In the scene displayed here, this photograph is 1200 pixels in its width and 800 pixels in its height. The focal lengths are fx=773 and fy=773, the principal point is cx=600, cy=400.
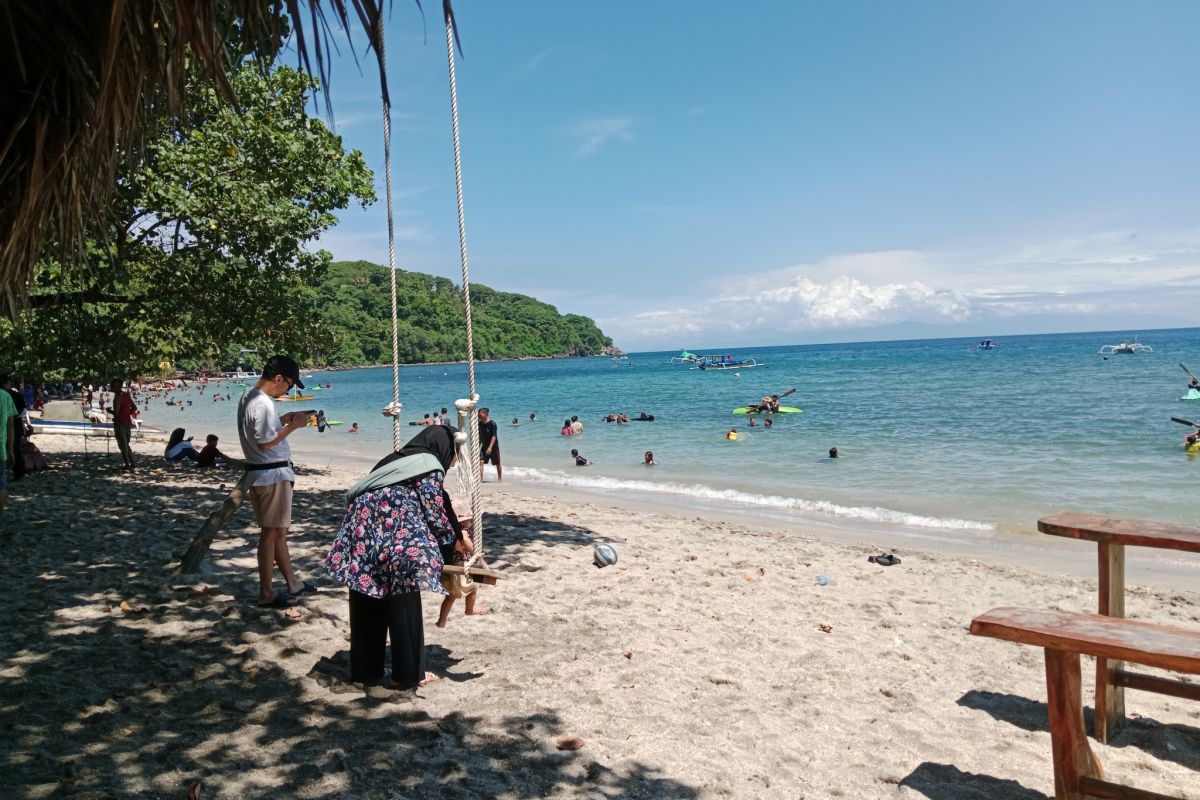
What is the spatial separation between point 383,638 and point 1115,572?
4.05m

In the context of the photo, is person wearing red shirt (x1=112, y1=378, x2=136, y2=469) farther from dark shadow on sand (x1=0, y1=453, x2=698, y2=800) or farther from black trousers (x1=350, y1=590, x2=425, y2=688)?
black trousers (x1=350, y1=590, x2=425, y2=688)

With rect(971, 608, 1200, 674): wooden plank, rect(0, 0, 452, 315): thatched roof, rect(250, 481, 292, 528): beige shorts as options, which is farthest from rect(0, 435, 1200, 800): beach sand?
rect(0, 0, 452, 315): thatched roof

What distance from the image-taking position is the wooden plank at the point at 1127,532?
391cm

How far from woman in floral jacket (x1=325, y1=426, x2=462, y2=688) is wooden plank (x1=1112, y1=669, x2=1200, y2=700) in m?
3.57

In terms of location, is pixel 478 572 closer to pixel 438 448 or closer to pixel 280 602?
pixel 438 448

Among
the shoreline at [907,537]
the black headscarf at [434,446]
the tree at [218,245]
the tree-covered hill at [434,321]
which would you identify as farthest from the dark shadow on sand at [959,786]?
the tree-covered hill at [434,321]

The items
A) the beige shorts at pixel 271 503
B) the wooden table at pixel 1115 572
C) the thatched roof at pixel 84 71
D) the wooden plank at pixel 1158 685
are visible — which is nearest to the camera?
the thatched roof at pixel 84 71

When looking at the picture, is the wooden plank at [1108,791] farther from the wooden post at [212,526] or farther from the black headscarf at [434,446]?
the wooden post at [212,526]

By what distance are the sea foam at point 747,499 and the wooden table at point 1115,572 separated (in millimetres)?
7274

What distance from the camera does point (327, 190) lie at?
35.9ft

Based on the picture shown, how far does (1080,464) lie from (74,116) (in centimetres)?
1899

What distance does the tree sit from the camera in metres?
9.41

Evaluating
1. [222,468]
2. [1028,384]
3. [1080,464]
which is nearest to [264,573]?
[222,468]

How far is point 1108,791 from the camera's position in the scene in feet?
10.3
